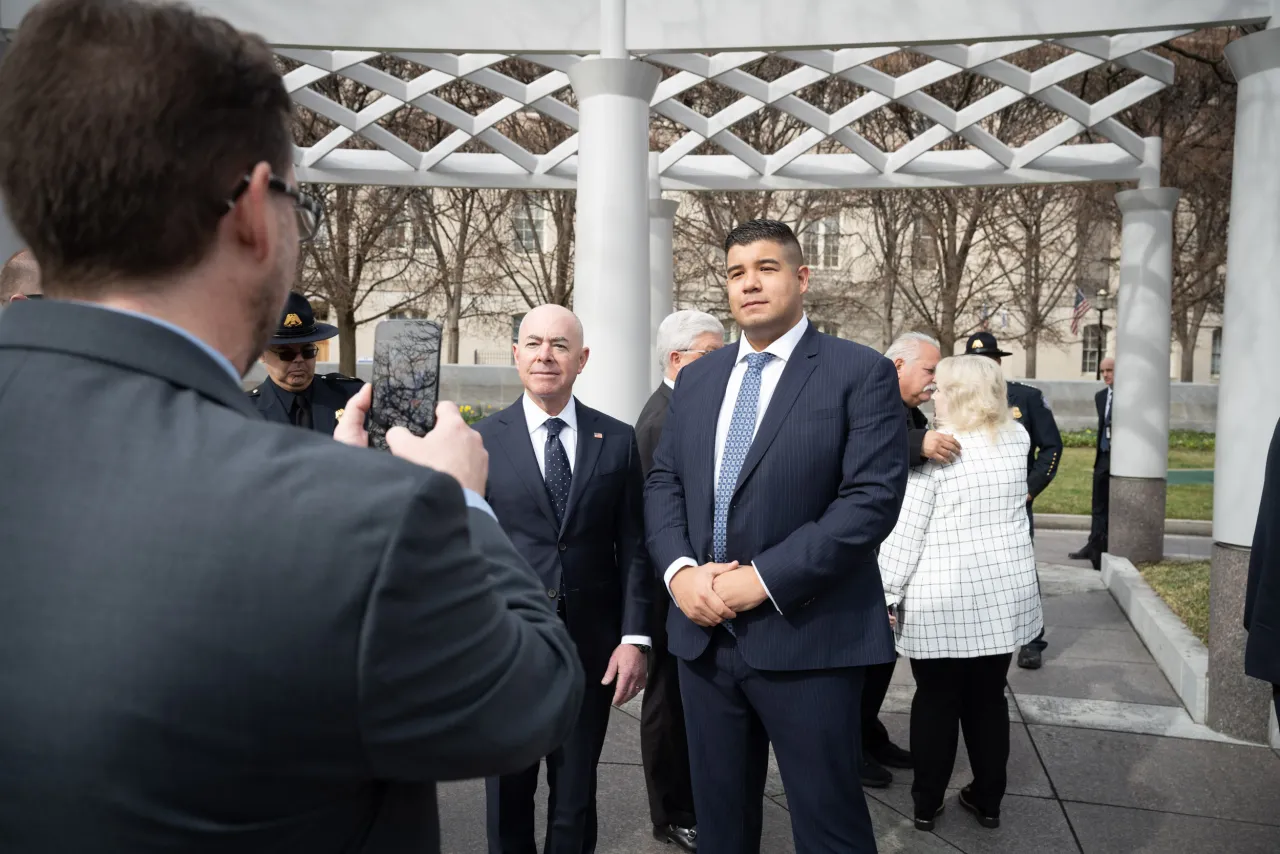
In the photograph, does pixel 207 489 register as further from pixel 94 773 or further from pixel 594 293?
pixel 594 293

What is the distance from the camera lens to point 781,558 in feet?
10.3

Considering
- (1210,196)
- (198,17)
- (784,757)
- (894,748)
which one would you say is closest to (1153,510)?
(894,748)

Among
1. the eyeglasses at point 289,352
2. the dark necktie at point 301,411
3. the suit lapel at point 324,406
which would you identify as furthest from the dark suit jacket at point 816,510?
the eyeglasses at point 289,352

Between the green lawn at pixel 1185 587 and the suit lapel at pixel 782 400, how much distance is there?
484 cm

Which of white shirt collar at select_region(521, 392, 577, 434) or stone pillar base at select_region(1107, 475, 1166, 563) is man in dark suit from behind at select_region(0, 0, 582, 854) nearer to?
white shirt collar at select_region(521, 392, 577, 434)

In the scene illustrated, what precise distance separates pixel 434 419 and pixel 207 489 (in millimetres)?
686

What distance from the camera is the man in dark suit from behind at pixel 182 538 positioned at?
3.19ft

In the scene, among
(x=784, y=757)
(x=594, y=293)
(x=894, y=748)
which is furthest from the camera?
(x=594, y=293)

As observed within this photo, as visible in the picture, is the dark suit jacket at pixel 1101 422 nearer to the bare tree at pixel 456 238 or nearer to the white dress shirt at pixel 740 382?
the white dress shirt at pixel 740 382

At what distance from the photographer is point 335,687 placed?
1.01 meters

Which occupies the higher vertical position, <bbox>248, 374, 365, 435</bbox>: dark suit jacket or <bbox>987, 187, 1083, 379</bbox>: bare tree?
<bbox>987, 187, 1083, 379</bbox>: bare tree

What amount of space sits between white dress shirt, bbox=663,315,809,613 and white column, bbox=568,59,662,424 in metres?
2.94

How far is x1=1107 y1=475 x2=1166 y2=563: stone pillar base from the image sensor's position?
9992 millimetres

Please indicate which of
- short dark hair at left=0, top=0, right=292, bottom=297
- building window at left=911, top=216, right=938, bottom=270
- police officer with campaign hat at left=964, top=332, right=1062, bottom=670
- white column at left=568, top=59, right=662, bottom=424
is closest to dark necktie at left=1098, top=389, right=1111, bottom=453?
police officer with campaign hat at left=964, top=332, right=1062, bottom=670
